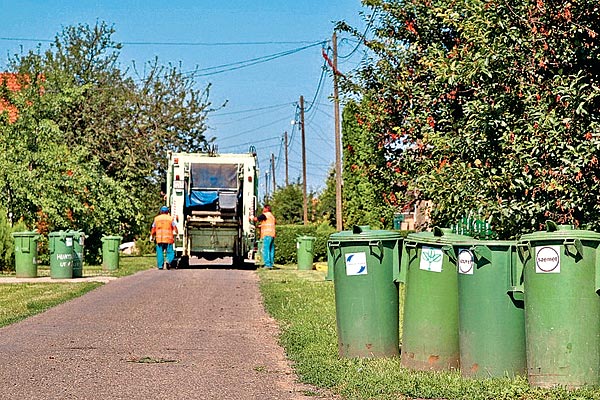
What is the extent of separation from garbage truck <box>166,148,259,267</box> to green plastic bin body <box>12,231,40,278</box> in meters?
4.73

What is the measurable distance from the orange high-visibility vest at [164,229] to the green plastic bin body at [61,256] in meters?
4.15

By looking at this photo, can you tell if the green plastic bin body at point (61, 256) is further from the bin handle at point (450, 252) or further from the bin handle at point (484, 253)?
the bin handle at point (484, 253)

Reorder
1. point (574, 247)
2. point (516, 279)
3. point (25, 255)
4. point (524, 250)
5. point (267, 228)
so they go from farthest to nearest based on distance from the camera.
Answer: point (267, 228) → point (25, 255) → point (516, 279) → point (524, 250) → point (574, 247)

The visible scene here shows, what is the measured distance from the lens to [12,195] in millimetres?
27047

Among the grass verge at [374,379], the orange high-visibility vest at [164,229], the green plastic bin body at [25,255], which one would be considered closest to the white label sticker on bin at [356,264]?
the grass verge at [374,379]

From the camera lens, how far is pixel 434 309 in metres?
9.02

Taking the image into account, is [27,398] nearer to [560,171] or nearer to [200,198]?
[560,171]

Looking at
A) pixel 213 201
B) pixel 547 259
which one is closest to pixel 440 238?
pixel 547 259

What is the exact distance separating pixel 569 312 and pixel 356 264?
96.8 inches

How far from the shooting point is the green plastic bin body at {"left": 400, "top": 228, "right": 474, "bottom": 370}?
8969 millimetres

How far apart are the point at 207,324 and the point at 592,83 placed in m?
5.70

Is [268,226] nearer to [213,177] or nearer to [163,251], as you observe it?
[213,177]

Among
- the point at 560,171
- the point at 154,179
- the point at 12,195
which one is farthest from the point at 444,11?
the point at 154,179

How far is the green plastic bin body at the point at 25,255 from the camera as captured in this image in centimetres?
2239
